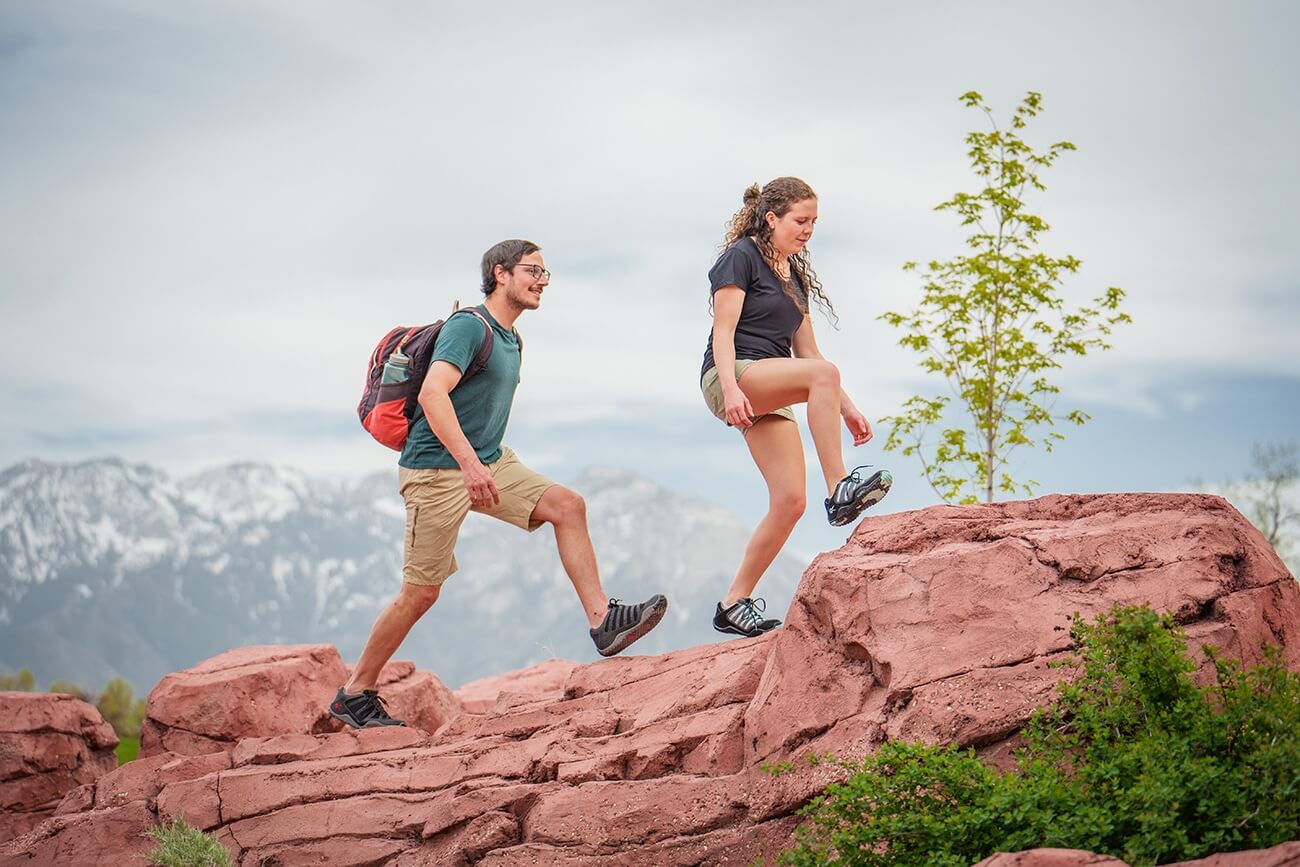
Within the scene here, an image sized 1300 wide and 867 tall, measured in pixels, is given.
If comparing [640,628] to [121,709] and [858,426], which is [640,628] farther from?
[121,709]

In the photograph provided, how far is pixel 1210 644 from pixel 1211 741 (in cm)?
77

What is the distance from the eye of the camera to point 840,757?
6.86m

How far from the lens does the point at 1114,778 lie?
19.0 ft

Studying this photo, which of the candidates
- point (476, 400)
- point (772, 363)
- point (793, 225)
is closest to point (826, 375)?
point (772, 363)

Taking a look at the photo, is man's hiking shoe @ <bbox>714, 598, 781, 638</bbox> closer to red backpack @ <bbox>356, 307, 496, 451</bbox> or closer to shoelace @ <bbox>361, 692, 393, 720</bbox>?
red backpack @ <bbox>356, 307, 496, 451</bbox>

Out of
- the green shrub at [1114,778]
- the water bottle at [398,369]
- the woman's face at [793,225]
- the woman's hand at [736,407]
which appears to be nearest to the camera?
the green shrub at [1114,778]

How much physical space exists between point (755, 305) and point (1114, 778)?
13.0 ft

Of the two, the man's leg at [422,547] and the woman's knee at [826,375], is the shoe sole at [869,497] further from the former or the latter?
the man's leg at [422,547]

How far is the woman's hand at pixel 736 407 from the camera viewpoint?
807 cm

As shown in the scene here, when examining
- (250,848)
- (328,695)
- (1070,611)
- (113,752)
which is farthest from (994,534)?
(113,752)

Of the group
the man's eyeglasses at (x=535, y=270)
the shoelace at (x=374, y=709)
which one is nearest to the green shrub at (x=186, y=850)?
the shoelace at (x=374, y=709)

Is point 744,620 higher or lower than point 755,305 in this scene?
lower

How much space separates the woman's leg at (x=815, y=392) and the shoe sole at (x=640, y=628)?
1.52m

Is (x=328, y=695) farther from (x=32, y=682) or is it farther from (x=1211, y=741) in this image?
(x=32, y=682)
